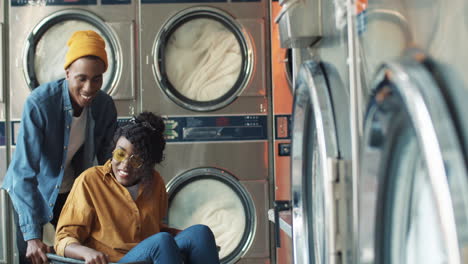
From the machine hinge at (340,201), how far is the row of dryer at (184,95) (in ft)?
8.26

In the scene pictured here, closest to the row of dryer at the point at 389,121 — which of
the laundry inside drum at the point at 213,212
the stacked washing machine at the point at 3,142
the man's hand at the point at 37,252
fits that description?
the man's hand at the point at 37,252

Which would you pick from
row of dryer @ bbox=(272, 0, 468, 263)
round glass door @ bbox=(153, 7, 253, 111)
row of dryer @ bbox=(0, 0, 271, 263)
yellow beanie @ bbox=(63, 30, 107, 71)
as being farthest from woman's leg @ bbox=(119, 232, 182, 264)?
round glass door @ bbox=(153, 7, 253, 111)

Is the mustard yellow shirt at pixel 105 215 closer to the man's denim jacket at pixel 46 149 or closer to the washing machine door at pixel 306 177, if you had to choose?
the man's denim jacket at pixel 46 149

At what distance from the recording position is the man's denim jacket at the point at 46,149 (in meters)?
2.34

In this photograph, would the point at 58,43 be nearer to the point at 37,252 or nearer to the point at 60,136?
the point at 60,136

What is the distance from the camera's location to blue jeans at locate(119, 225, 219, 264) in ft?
6.57

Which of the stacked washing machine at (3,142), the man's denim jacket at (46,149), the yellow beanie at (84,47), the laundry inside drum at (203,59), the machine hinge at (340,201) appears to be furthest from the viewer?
the laundry inside drum at (203,59)

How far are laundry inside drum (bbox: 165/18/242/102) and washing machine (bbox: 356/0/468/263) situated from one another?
2750 millimetres

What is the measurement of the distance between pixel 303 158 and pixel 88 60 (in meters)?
1.00

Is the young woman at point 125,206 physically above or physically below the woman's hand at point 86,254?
above

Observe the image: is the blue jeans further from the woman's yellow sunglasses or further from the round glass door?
the round glass door

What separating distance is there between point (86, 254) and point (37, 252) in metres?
0.33

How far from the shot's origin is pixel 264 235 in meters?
3.97

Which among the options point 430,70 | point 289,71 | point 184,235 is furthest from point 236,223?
point 430,70
